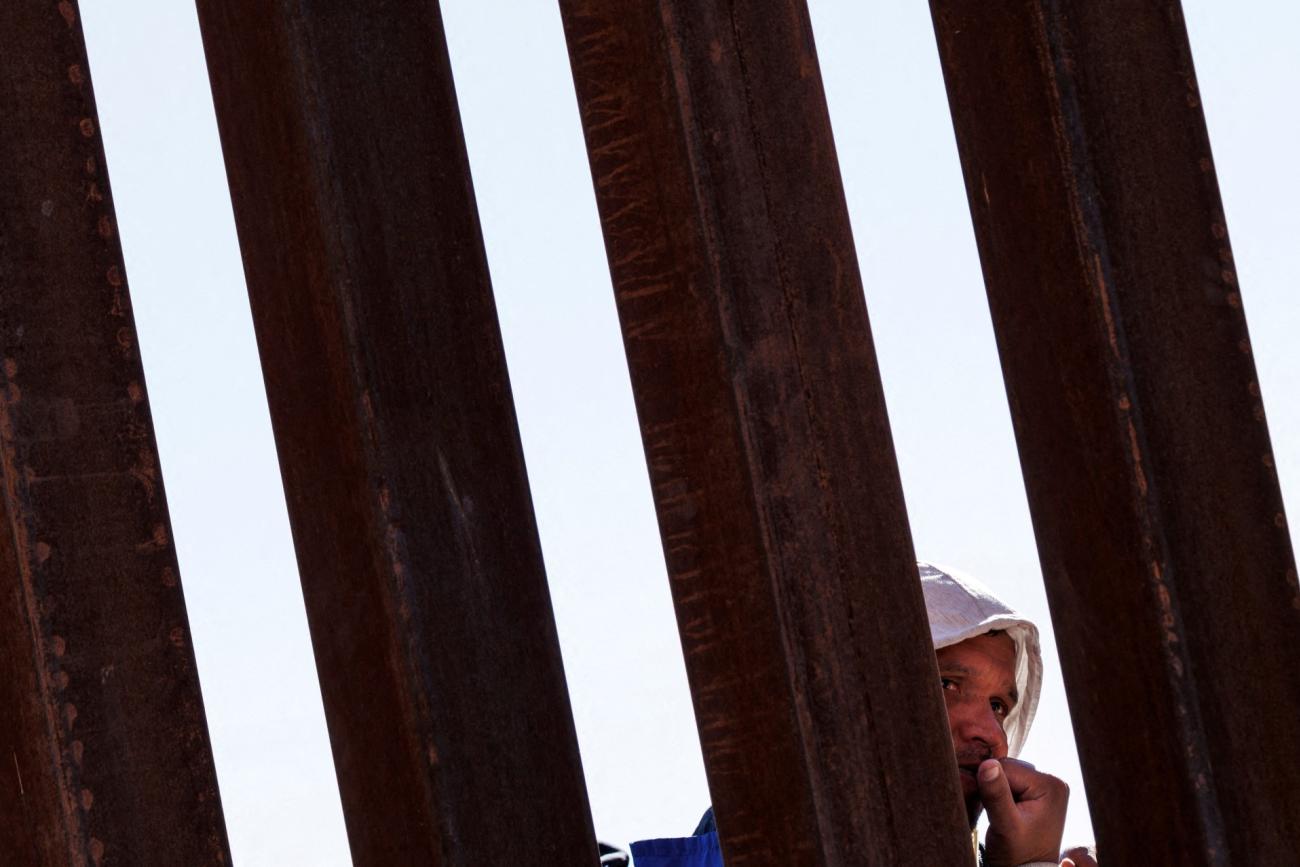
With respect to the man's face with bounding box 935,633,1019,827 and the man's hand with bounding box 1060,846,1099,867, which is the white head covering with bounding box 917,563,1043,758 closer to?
the man's face with bounding box 935,633,1019,827

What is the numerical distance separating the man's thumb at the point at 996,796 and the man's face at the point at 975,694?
269 mm

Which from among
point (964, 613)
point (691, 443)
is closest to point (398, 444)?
point (691, 443)

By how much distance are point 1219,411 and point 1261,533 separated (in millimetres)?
163

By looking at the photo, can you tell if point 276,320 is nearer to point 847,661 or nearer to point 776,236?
point 776,236

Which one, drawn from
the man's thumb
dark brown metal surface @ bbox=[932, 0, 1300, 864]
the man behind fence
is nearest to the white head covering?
the man behind fence

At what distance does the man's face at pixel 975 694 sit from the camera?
12.3 ft

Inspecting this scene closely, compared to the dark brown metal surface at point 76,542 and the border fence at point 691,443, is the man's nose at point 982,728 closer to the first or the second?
the border fence at point 691,443

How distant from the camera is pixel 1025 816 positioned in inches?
132

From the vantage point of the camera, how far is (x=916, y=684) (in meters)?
2.15

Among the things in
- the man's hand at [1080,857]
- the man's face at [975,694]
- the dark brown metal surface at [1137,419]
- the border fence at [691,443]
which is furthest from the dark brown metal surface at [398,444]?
the man's face at [975,694]

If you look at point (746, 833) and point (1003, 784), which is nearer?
point (746, 833)

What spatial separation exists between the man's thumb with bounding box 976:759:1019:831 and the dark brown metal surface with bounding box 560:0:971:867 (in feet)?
4.18

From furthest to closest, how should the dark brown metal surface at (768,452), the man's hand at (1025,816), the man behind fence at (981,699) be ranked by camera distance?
the man behind fence at (981,699)
the man's hand at (1025,816)
the dark brown metal surface at (768,452)

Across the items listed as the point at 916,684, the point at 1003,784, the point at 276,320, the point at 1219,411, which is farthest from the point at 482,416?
the point at 1003,784
